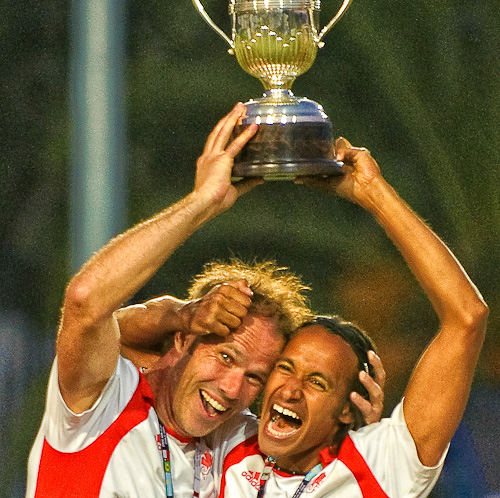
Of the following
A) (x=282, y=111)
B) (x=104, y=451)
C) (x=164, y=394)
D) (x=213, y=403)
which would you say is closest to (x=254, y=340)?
(x=213, y=403)

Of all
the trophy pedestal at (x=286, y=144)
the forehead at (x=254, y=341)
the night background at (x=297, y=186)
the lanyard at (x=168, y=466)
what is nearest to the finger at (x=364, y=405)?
the forehead at (x=254, y=341)

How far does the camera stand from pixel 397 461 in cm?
314

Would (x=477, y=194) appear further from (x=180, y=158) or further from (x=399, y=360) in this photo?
(x=180, y=158)

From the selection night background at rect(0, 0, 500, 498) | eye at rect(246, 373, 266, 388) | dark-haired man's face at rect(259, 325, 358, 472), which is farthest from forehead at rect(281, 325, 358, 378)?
night background at rect(0, 0, 500, 498)

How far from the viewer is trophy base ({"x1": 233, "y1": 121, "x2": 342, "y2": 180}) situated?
3180 millimetres

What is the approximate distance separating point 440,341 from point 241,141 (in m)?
0.77

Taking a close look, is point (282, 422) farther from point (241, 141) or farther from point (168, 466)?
point (241, 141)

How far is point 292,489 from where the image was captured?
10.7 feet

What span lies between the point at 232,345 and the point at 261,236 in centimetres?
242

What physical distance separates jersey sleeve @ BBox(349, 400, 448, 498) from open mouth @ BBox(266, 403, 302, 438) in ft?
0.62

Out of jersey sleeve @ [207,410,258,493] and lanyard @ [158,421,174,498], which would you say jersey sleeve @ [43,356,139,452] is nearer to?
lanyard @ [158,421,174,498]

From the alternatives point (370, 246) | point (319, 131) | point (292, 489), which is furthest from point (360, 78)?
point (292, 489)

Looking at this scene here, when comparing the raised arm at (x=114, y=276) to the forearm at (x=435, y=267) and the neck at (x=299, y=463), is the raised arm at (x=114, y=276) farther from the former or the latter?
the neck at (x=299, y=463)

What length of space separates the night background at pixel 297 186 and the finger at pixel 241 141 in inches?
91.3
